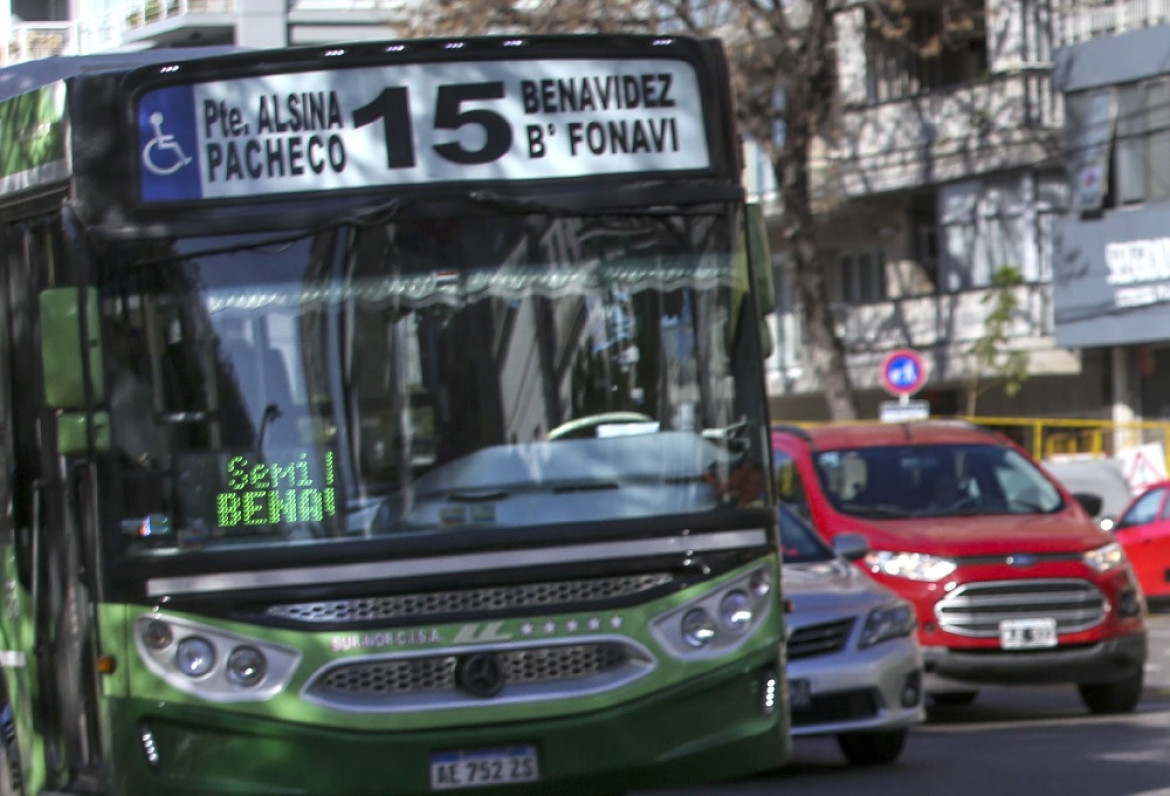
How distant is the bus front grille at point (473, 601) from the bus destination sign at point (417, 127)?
147cm

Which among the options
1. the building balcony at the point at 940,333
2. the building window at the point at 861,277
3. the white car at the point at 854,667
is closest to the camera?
the white car at the point at 854,667

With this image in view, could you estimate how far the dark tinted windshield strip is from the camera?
27.8ft

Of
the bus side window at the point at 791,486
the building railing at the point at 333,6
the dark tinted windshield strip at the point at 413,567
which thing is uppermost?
the building railing at the point at 333,6

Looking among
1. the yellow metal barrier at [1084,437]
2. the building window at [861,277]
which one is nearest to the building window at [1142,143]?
the yellow metal barrier at [1084,437]

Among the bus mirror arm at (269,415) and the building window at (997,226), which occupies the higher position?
the building window at (997,226)

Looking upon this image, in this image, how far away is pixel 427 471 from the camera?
8.62 m

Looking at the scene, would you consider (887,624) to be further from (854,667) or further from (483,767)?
(483,767)

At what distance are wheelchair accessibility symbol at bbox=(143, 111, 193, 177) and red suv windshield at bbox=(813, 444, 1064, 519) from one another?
7841 millimetres

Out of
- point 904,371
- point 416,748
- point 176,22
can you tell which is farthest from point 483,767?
point 176,22

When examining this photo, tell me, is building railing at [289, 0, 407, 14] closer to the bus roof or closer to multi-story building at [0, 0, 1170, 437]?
multi-story building at [0, 0, 1170, 437]

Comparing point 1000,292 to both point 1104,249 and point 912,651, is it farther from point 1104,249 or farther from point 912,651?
point 912,651

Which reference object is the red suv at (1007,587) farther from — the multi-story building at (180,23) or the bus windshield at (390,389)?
the multi-story building at (180,23)

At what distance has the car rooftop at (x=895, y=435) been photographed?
54.2ft

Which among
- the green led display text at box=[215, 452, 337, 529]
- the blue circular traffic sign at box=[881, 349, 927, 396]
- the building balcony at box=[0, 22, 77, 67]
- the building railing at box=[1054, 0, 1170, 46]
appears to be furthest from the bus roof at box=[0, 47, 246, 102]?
the building balcony at box=[0, 22, 77, 67]
